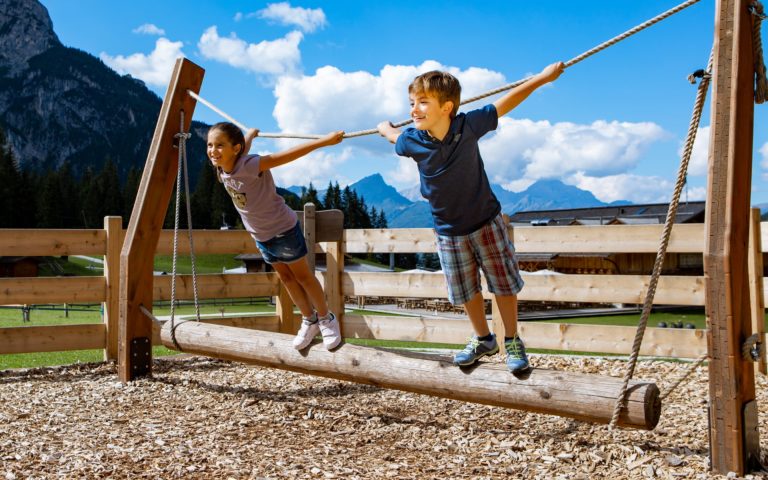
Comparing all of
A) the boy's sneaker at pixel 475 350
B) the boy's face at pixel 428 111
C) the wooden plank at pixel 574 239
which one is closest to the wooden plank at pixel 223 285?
the wooden plank at pixel 574 239

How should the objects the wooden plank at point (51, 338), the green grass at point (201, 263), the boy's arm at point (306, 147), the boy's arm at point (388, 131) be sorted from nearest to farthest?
the boy's arm at point (388, 131) < the boy's arm at point (306, 147) < the wooden plank at point (51, 338) < the green grass at point (201, 263)

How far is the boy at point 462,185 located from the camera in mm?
3250

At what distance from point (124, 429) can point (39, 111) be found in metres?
194

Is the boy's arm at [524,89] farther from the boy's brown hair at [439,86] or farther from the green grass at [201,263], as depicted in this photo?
the green grass at [201,263]

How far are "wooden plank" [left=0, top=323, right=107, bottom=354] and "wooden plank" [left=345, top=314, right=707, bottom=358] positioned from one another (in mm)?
2843

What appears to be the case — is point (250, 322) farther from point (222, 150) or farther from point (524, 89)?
point (524, 89)

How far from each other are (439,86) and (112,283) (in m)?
5.28

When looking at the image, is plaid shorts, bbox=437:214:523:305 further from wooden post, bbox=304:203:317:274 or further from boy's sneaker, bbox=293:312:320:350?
wooden post, bbox=304:203:317:274

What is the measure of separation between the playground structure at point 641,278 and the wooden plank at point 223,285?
0.01 metres

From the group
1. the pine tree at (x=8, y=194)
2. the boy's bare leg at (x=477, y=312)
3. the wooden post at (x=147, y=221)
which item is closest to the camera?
the boy's bare leg at (x=477, y=312)

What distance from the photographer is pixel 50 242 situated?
6895 millimetres

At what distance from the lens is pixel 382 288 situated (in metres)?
7.57

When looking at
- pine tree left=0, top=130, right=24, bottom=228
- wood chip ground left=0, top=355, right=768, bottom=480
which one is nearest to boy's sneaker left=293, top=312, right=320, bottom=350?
wood chip ground left=0, top=355, right=768, bottom=480

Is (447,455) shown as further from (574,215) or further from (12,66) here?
(12,66)
